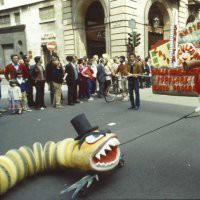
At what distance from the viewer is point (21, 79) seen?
865 centimetres

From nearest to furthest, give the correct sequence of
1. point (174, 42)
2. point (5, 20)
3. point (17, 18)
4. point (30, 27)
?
point (174, 42) → point (30, 27) → point (17, 18) → point (5, 20)

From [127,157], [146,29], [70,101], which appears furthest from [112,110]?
[146,29]

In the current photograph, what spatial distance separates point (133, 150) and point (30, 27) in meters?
19.1

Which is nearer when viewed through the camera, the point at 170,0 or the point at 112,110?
the point at 112,110

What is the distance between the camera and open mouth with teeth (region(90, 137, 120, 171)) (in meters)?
3.15

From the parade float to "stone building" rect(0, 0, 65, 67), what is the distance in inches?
635

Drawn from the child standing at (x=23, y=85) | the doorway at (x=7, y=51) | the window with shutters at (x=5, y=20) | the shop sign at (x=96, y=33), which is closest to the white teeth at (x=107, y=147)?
the child standing at (x=23, y=85)

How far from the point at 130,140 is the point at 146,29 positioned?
14.8 meters

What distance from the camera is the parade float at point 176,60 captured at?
371 cm

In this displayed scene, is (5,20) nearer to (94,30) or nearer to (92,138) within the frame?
(94,30)

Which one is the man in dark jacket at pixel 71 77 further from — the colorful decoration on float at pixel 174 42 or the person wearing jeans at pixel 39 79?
the colorful decoration on float at pixel 174 42

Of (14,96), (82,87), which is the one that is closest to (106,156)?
(14,96)

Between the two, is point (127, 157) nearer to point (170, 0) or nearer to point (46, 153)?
point (46, 153)

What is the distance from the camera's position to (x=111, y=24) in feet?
56.0
